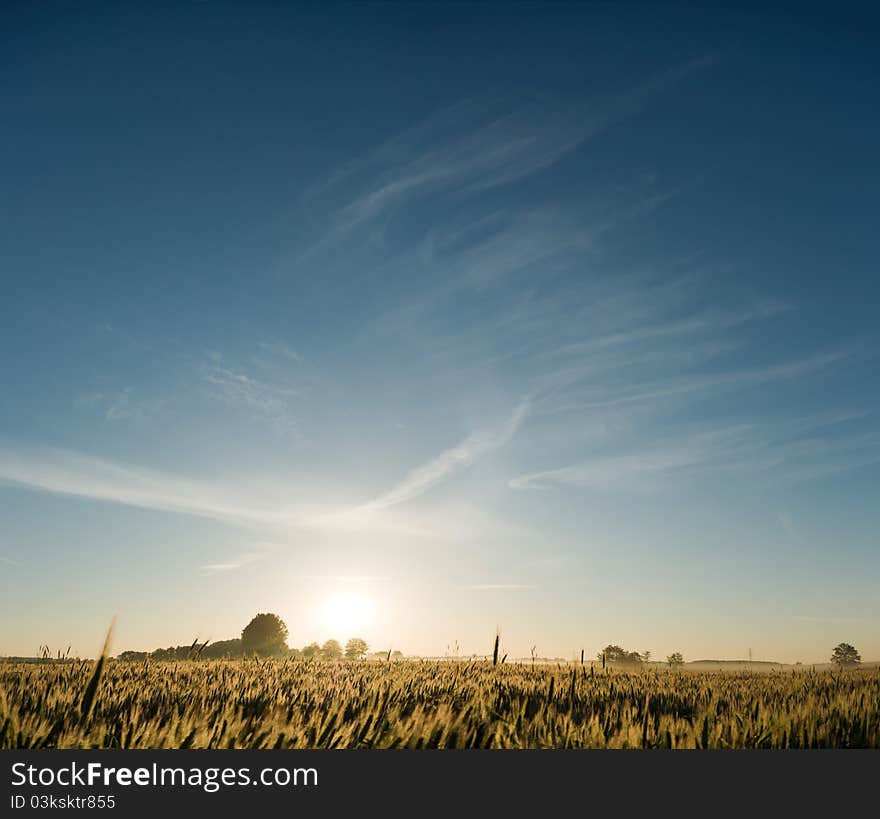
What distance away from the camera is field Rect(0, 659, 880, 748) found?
397cm

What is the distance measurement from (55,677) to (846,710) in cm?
856

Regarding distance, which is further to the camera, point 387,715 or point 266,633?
point 266,633

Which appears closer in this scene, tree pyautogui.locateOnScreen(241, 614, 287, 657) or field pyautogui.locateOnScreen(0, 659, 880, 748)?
field pyautogui.locateOnScreen(0, 659, 880, 748)

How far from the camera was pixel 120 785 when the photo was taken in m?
3.39

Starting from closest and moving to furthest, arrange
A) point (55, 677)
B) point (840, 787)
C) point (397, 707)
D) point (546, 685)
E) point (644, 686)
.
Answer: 1. point (840, 787)
2. point (397, 707)
3. point (55, 677)
4. point (546, 685)
5. point (644, 686)

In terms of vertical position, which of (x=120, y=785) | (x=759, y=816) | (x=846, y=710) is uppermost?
(x=846, y=710)

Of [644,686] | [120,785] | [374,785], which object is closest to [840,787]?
[374,785]

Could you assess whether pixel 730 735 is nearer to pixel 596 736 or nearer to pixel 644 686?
pixel 596 736

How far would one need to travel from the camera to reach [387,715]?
4.84 meters

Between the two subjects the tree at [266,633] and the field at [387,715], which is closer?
the field at [387,715]

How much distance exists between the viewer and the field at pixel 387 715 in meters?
3.97

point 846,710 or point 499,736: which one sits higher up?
point 846,710

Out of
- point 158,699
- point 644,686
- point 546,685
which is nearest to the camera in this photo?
point 158,699

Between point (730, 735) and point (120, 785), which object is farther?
point (730, 735)
